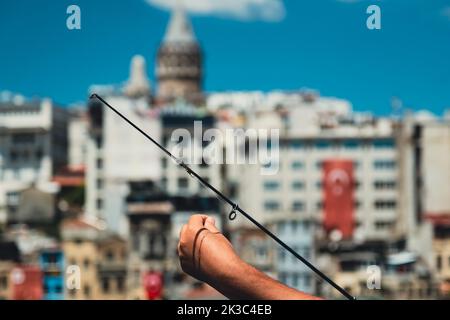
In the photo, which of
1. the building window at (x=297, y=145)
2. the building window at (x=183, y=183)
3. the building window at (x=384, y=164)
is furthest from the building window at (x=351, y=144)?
the building window at (x=183, y=183)

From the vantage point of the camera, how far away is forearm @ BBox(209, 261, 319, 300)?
233 centimetres

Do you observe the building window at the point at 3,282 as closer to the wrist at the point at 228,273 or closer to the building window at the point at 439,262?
the building window at the point at 439,262

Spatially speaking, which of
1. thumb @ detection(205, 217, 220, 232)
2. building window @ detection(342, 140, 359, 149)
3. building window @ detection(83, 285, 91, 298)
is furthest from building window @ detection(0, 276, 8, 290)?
thumb @ detection(205, 217, 220, 232)

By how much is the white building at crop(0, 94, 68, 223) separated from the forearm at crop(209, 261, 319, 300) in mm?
34061

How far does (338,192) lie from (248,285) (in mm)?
32048

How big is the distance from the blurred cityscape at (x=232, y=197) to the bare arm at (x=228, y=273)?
2393 centimetres

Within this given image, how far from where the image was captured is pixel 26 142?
123 ft

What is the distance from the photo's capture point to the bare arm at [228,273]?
7.64 ft

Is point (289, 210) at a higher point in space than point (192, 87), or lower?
lower

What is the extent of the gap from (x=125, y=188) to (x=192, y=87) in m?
15.6
